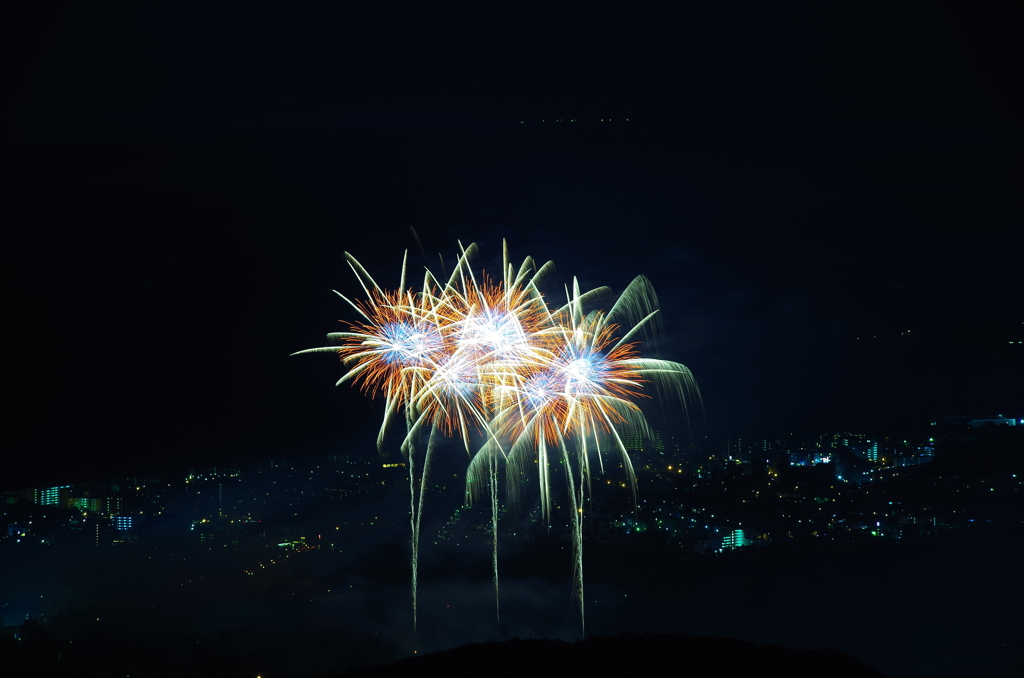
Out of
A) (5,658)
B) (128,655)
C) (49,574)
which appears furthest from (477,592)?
(49,574)

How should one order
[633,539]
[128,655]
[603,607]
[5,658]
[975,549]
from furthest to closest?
[975,549]
[633,539]
[603,607]
[128,655]
[5,658]

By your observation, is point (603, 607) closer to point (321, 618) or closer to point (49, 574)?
point (321, 618)

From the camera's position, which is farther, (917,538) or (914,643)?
(917,538)

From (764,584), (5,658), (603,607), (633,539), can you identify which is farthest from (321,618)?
(764,584)

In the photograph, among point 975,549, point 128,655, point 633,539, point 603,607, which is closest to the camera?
point 128,655

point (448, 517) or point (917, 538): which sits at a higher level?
point (448, 517)

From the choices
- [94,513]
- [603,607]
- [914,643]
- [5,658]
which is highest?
[94,513]
